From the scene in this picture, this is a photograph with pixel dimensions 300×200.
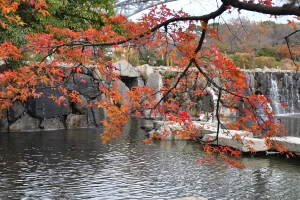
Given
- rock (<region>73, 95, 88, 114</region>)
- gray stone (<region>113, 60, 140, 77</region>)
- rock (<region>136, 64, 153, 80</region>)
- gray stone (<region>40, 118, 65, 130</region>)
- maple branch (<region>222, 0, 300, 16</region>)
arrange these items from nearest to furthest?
1. maple branch (<region>222, 0, 300, 16</region>)
2. gray stone (<region>40, 118, 65, 130</region>)
3. rock (<region>73, 95, 88, 114</region>)
4. gray stone (<region>113, 60, 140, 77</region>)
5. rock (<region>136, 64, 153, 80</region>)

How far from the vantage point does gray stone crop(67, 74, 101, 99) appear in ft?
55.8

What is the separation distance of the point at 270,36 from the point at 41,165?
31.7m

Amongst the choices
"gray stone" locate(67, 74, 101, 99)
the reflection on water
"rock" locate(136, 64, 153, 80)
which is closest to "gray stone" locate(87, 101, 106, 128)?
"gray stone" locate(67, 74, 101, 99)

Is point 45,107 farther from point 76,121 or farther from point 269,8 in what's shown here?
point 269,8

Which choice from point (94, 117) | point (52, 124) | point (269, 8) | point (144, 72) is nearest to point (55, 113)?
point (52, 124)

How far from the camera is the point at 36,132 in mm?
15406

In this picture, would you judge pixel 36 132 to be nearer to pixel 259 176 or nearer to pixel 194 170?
pixel 194 170

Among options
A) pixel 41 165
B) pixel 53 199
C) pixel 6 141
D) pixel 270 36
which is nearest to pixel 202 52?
pixel 53 199

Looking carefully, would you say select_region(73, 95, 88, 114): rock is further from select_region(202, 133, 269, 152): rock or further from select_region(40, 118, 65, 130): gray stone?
select_region(202, 133, 269, 152): rock

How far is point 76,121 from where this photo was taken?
16906 mm

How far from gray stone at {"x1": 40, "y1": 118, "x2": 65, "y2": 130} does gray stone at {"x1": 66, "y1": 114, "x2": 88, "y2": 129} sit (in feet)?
0.95

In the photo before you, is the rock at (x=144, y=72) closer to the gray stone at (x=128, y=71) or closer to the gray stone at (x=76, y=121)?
the gray stone at (x=128, y=71)

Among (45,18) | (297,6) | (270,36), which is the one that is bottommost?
(297,6)

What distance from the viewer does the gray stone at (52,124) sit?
1623cm
